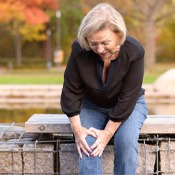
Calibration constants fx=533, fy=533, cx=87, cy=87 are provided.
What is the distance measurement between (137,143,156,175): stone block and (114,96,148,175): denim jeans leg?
1.38 feet

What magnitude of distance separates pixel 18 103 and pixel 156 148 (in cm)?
1109

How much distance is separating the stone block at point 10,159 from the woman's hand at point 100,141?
0.72 m

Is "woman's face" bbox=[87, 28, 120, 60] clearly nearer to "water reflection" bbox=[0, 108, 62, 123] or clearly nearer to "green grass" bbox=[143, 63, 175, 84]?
"water reflection" bbox=[0, 108, 62, 123]

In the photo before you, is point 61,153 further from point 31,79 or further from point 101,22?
point 31,79

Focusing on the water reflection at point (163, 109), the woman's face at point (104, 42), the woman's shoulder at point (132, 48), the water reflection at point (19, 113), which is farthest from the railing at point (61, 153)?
the water reflection at point (163, 109)

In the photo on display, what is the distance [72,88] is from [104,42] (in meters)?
0.47

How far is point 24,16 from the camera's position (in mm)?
33156

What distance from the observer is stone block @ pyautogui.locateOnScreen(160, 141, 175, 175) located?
3.99m

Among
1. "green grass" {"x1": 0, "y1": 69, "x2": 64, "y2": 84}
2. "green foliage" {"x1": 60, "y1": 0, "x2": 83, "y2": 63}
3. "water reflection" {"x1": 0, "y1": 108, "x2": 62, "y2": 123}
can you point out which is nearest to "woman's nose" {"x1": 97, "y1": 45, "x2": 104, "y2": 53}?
"water reflection" {"x1": 0, "y1": 108, "x2": 62, "y2": 123}

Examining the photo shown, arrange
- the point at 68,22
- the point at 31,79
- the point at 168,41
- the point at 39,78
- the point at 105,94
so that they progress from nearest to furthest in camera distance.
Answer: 1. the point at 105,94
2. the point at 31,79
3. the point at 39,78
4. the point at 68,22
5. the point at 168,41

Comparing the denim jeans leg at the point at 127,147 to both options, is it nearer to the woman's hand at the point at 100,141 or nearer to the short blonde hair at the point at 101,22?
the woman's hand at the point at 100,141

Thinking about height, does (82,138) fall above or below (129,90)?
below

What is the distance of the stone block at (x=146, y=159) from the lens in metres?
3.96

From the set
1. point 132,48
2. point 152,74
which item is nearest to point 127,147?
point 132,48
